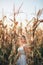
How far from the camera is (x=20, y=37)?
183cm

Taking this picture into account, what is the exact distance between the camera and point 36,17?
1855 mm

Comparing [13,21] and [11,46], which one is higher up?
[13,21]

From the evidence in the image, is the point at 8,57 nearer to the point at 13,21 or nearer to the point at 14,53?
the point at 14,53

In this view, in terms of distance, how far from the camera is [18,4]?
1.89 m

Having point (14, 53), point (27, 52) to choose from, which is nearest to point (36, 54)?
point (27, 52)

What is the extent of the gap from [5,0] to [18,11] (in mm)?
190

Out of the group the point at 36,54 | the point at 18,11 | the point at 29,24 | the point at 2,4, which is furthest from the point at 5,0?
the point at 36,54

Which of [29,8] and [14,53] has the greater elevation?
[29,8]

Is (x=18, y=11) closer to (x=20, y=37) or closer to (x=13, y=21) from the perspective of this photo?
(x=13, y=21)

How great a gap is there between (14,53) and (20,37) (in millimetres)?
170

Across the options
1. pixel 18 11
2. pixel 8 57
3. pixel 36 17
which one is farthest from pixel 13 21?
pixel 8 57

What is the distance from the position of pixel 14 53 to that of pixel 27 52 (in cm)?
13

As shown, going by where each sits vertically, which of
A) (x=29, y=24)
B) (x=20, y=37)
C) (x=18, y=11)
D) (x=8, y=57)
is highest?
(x=18, y=11)

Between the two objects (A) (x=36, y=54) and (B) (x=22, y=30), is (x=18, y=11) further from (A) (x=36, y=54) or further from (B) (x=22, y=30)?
(A) (x=36, y=54)
